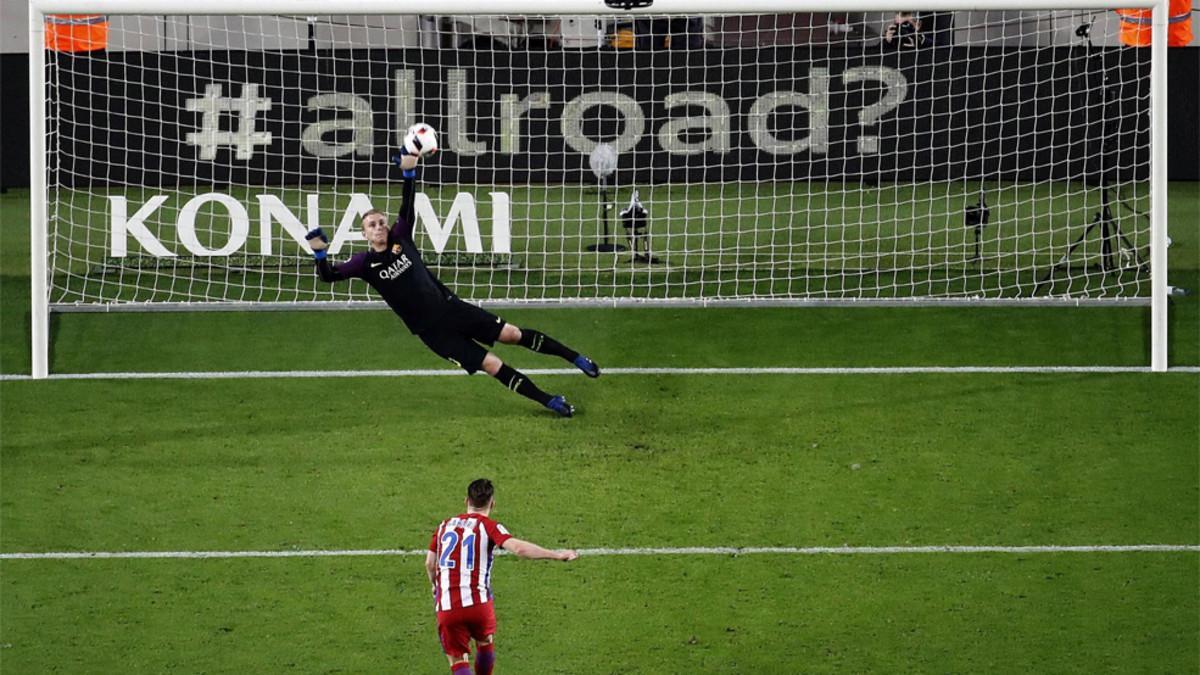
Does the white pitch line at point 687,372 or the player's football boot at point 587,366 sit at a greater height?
the player's football boot at point 587,366

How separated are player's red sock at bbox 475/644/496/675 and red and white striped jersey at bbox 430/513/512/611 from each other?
0.88 feet

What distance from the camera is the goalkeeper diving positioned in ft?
40.5

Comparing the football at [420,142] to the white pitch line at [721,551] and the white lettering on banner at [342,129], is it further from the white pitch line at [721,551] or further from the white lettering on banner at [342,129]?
the white lettering on banner at [342,129]

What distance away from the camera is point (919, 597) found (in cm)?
964

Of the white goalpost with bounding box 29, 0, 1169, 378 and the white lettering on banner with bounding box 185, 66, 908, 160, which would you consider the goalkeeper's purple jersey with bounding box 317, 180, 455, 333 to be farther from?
the white lettering on banner with bounding box 185, 66, 908, 160

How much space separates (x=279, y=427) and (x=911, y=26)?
13298mm

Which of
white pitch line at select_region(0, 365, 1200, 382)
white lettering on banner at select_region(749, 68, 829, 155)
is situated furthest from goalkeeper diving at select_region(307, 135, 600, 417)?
white lettering on banner at select_region(749, 68, 829, 155)

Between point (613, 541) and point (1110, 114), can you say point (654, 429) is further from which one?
point (1110, 114)

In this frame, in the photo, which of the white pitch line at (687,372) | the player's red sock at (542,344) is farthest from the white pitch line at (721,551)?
the white pitch line at (687,372)

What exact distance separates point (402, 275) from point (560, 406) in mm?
1690

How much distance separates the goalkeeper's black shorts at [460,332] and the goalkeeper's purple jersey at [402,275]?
0.22 feet

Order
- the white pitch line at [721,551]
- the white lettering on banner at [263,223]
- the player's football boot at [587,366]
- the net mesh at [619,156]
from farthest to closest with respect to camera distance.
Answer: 1. the net mesh at [619,156]
2. the white lettering on banner at [263,223]
3. the player's football boot at [587,366]
4. the white pitch line at [721,551]

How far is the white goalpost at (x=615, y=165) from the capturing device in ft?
56.2

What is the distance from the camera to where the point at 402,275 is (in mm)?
12438
